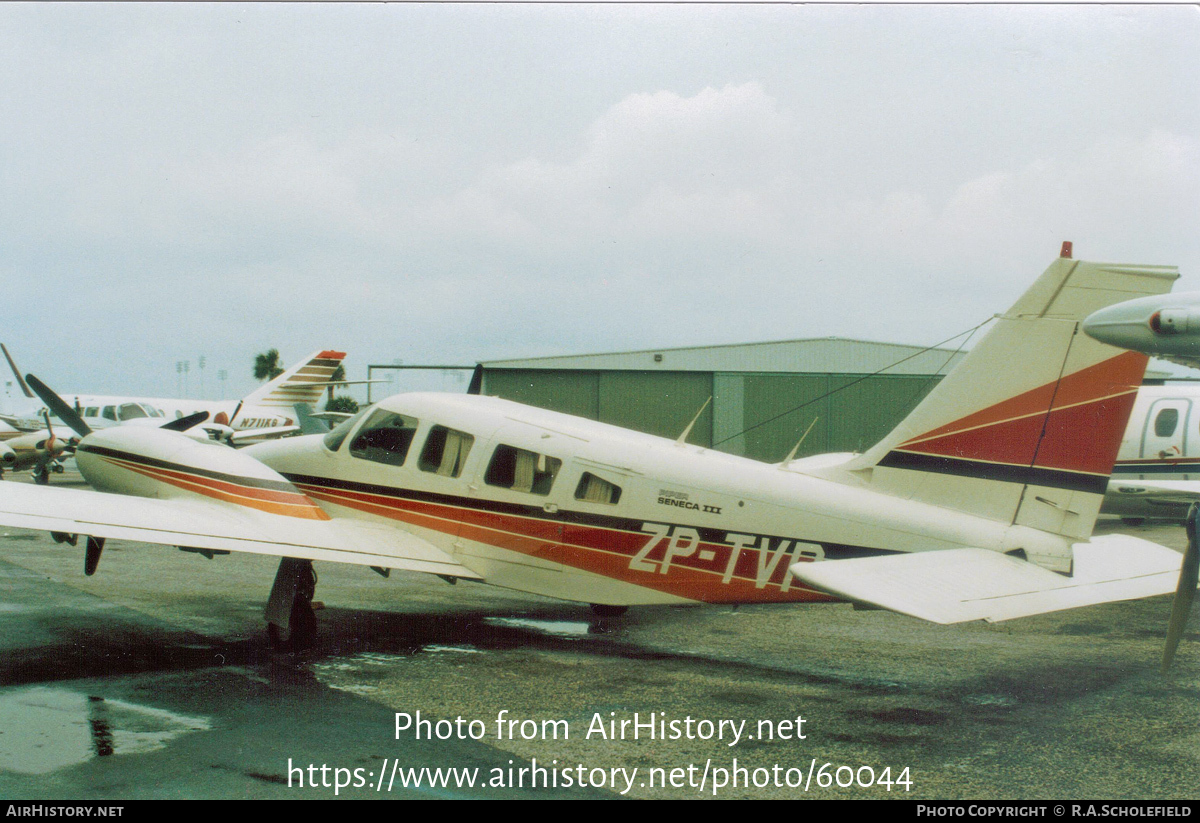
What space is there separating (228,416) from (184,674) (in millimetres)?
23554

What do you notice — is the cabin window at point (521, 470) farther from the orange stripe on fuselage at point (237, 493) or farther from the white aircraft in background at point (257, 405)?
the white aircraft in background at point (257, 405)

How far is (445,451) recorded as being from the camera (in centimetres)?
783

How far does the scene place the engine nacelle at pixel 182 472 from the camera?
7.84m

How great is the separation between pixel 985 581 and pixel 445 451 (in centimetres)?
471

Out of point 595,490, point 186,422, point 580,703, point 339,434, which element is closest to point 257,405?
point 186,422

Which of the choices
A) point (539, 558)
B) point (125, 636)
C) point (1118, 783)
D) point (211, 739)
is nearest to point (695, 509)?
point (539, 558)

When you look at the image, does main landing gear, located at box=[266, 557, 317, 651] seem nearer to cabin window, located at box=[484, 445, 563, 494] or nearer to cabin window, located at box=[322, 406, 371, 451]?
cabin window, located at box=[322, 406, 371, 451]

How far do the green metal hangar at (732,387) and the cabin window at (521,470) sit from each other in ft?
38.5

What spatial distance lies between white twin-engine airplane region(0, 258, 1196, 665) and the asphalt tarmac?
827mm

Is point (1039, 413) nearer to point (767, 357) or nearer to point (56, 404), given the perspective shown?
point (56, 404)

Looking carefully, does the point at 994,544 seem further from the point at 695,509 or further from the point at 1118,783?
the point at 695,509

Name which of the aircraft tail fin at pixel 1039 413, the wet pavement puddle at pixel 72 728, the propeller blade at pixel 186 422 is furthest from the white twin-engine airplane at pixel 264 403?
the aircraft tail fin at pixel 1039 413

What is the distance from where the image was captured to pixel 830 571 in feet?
15.5

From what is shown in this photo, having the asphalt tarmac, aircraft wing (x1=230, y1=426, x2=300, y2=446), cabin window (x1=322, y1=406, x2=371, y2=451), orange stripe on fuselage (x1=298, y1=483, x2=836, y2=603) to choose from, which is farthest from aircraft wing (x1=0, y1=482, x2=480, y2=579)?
aircraft wing (x1=230, y1=426, x2=300, y2=446)
